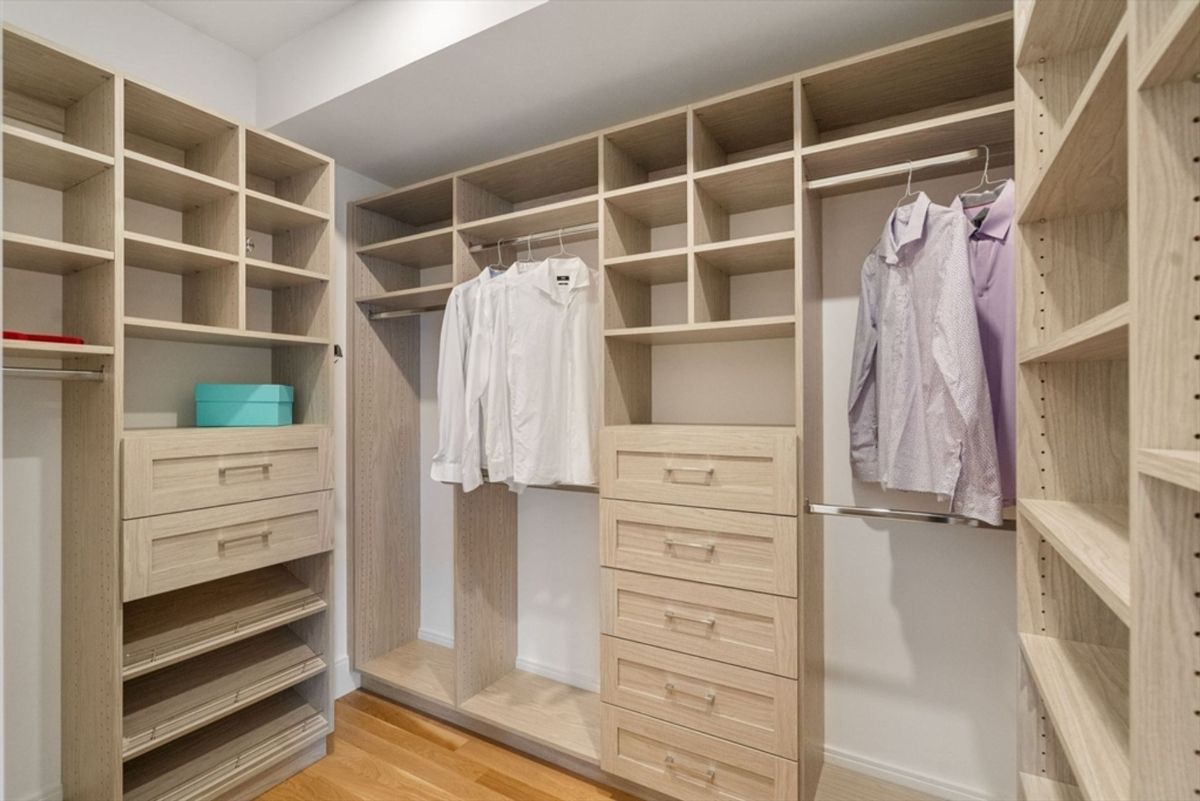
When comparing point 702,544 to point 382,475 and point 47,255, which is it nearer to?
point 382,475

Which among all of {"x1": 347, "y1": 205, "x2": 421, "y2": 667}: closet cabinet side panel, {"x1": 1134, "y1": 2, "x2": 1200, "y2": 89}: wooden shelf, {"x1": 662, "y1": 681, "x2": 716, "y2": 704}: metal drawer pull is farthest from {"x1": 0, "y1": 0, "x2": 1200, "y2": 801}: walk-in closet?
{"x1": 1134, "y1": 2, "x2": 1200, "y2": 89}: wooden shelf

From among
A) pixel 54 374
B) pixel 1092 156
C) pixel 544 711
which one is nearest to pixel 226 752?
pixel 544 711

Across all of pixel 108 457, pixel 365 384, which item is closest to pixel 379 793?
pixel 108 457

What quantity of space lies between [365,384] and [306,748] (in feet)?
4.88

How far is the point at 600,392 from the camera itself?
2.02m

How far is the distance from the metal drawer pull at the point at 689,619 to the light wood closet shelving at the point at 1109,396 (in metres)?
0.77

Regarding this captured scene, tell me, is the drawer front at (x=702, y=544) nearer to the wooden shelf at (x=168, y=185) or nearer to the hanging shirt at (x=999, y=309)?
the hanging shirt at (x=999, y=309)

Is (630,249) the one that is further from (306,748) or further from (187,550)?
(306,748)

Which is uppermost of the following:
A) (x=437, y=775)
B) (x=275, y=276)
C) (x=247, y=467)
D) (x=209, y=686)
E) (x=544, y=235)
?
(x=544, y=235)

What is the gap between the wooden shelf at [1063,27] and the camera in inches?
37.9

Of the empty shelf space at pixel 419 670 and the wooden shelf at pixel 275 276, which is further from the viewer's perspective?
the empty shelf space at pixel 419 670

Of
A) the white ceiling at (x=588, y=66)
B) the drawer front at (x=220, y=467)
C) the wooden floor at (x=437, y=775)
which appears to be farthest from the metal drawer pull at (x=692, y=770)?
the white ceiling at (x=588, y=66)

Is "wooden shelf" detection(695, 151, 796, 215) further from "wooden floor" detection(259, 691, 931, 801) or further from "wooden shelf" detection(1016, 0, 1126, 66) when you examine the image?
"wooden floor" detection(259, 691, 931, 801)

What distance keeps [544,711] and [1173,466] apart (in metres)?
2.23
